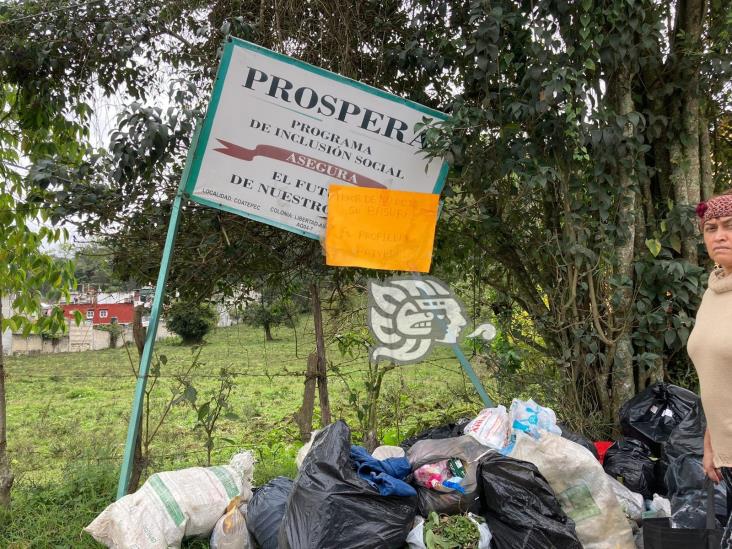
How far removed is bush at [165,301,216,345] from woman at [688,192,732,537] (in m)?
3.23

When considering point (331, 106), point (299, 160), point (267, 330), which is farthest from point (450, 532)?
point (267, 330)

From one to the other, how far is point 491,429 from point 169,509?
160 centimetres

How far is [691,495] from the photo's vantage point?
8.63 feet

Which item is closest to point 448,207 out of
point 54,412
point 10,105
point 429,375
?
point 429,375

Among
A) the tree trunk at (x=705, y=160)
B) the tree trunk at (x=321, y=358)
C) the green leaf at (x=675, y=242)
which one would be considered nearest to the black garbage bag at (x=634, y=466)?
the green leaf at (x=675, y=242)

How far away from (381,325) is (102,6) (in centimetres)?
298

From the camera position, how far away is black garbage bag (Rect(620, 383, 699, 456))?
3352 millimetres

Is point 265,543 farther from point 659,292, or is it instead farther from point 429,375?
point 429,375

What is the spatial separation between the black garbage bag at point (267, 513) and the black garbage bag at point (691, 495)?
1751mm

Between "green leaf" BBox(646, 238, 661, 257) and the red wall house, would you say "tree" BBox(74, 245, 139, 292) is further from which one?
"green leaf" BBox(646, 238, 661, 257)

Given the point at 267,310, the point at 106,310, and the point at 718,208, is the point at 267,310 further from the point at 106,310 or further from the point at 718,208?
the point at 718,208

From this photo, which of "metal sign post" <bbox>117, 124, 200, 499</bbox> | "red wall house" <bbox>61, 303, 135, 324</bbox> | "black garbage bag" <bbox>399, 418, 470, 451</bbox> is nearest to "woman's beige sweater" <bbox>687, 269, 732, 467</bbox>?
"black garbage bag" <bbox>399, 418, 470, 451</bbox>

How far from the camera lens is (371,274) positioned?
4172mm

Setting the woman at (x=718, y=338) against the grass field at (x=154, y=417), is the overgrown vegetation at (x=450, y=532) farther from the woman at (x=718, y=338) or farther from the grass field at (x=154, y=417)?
the grass field at (x=154, y=417)
